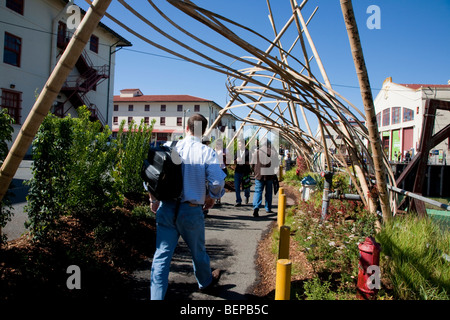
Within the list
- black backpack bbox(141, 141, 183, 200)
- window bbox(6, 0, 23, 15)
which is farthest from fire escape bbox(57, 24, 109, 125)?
black backpack bbox(141, 141, 183, 200)

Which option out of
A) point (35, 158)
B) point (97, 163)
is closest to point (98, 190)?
point (97, 163)

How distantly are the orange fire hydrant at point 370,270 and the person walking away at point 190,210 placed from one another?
146cm

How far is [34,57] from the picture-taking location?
19.4 metres

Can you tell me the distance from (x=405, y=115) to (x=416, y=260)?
3687 centimetres

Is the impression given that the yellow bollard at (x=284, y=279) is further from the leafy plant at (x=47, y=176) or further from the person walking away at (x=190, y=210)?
the leafy plant at (x=47, y=176)

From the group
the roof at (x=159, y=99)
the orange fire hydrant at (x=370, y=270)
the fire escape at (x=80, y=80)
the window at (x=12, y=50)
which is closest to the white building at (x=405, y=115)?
the roof at (x=159, y=99)

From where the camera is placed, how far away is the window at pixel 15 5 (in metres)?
17.4

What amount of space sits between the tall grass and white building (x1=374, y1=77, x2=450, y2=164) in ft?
93.9

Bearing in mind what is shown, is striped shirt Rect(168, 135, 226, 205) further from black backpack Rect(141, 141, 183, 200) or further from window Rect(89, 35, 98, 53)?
window Rect(89, 35, 98, 53)

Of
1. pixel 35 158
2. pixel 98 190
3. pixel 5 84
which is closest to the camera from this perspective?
pixel 35 158

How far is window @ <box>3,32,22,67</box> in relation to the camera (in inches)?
699

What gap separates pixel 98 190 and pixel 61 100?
21.0 metres
